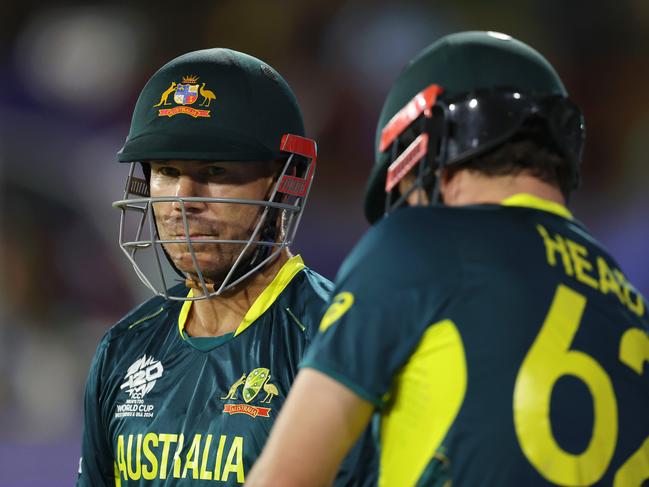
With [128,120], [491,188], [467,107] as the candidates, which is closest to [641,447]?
[491,188]

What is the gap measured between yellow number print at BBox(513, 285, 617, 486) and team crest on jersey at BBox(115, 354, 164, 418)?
1107 millimetres

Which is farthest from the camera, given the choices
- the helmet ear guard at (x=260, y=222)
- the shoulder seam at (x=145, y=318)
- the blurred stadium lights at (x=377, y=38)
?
the blurred stadium lights at (x=377, y=38)

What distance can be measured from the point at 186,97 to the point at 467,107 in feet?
3.37

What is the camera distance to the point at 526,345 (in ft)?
4.11

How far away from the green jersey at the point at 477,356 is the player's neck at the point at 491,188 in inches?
2.6

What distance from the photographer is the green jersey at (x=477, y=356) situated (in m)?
1.24

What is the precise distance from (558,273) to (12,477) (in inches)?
149

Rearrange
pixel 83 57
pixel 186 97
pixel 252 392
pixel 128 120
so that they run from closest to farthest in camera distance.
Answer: pixel 252 392
pixel 186 97
pixel 128 120
pixel 83 57

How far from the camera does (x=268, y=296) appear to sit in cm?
219

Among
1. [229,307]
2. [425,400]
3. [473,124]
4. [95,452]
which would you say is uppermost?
[473,124]

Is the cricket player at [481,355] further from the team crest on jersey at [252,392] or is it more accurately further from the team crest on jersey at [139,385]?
the team crest on jersey at [139,385]

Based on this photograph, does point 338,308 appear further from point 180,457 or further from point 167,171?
point 167,171

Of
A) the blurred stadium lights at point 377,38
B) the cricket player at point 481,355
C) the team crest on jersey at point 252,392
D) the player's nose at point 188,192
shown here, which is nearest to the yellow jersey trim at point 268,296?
the team crest on jersey at point 252,392

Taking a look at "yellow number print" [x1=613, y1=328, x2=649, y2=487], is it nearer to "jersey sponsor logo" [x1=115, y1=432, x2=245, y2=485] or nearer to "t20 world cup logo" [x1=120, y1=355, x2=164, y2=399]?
"jersey sponsor logo" [x1=115, y1=432, x2=245, y2=485]
